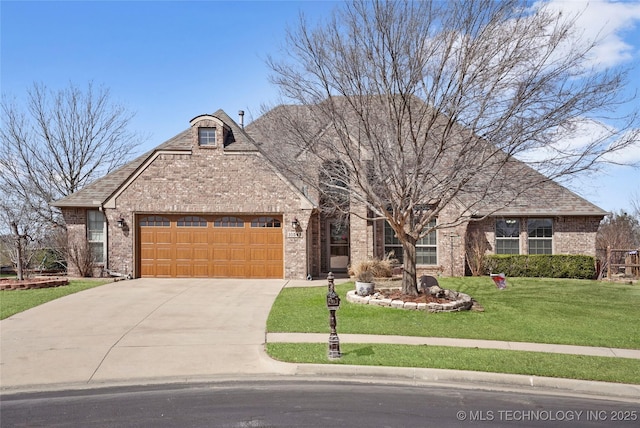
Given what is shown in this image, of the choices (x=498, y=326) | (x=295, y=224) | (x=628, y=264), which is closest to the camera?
(x=498, y=326)

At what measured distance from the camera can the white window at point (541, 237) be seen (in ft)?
64.1

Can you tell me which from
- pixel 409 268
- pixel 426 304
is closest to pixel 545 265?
pixel 409 268

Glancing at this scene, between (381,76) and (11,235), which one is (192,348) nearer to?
(381,76)

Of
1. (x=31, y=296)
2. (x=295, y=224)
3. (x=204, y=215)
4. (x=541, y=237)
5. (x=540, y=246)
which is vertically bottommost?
(x=31, y=296)

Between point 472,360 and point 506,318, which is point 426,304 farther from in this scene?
point 472,360

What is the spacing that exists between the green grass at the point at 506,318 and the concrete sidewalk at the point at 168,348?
1.76 ft

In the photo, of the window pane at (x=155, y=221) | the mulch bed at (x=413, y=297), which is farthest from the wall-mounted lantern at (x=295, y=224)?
the mulch bed at (x=413, y=297)

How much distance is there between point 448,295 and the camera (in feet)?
41.7

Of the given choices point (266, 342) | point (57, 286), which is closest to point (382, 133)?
point (266, 342)

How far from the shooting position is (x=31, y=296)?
43.7 feet

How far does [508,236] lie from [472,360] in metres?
13.4

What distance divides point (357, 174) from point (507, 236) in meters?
10.2

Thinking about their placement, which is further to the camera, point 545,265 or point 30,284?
point 545,265

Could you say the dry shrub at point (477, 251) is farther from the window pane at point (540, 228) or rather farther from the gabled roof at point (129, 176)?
the gabled roof at point (129, 176)
